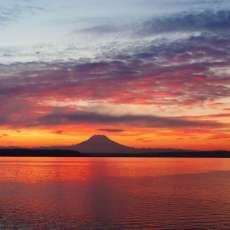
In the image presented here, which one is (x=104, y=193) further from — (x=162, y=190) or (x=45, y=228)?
(x=45, y=228)

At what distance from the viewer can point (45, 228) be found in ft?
129

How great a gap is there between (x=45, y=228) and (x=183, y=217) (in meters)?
15.3

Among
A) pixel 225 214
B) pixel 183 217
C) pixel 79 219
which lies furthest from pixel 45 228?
pixel 225 214

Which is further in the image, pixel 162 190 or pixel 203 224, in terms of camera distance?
pixel 162 190

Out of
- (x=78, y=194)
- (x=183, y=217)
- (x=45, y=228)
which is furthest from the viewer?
(x=78, y=194)

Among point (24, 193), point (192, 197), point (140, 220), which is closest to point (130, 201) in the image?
point (192, 197)

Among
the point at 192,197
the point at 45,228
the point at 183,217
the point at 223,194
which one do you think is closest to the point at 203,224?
the point at 183,217

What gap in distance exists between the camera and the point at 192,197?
6312 cm

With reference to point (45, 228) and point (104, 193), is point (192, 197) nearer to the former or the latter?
point (104, 193)

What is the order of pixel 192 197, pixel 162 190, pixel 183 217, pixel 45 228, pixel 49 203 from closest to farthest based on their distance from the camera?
1. pixel 45 228
2. pixel 183 217
3. pixel 49 203
4. pixel 192 197
5. pixel 162 190

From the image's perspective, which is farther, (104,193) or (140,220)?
(104,193)

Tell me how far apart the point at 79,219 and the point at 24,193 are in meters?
26.3

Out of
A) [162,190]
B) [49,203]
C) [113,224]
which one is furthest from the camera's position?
[162,190]

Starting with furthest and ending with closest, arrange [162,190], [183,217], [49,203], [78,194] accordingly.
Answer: [162,190] → [78,194] → [49,203] → [183,217]
